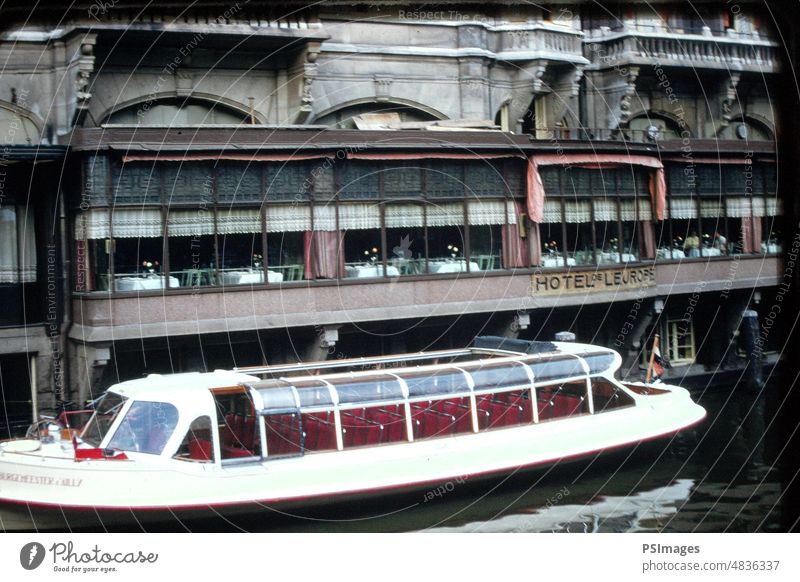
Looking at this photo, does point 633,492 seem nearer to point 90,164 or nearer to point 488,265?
point 488,265

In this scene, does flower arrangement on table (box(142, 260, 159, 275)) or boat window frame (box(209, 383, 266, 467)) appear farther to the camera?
flower arrangement on table (box(142, 260, 159, 275))

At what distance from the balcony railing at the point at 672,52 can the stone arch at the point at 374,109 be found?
334 centimetres

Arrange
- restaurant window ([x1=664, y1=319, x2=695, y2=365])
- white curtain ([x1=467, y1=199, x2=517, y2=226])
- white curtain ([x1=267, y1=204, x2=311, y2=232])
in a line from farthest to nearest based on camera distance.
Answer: restaurant window ([x1=664, y1=319, x2=695, y2=365]) → white curtain ([x1=467, y1=199, x2=517, y2=226]) → white curtain ([x1=267, y1=204, x2=311, y2=232])

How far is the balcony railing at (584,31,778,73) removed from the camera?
19.2m

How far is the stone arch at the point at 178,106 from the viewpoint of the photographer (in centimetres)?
1629

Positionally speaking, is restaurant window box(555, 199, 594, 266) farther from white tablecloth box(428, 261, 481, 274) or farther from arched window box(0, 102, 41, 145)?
arched window box(0, 102, 41, 145)

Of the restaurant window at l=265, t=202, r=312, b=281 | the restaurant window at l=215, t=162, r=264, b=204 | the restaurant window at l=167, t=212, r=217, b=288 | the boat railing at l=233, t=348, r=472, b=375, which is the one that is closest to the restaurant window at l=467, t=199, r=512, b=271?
the boat railing at l=233, t=348, r=472, b=375

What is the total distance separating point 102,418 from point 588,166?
361 inches

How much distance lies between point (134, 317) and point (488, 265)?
569 centimetres

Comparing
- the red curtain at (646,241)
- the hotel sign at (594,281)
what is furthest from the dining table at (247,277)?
the red curtain at (646,241)

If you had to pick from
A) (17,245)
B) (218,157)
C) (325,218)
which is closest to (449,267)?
(325,218)

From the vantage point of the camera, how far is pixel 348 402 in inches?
509
